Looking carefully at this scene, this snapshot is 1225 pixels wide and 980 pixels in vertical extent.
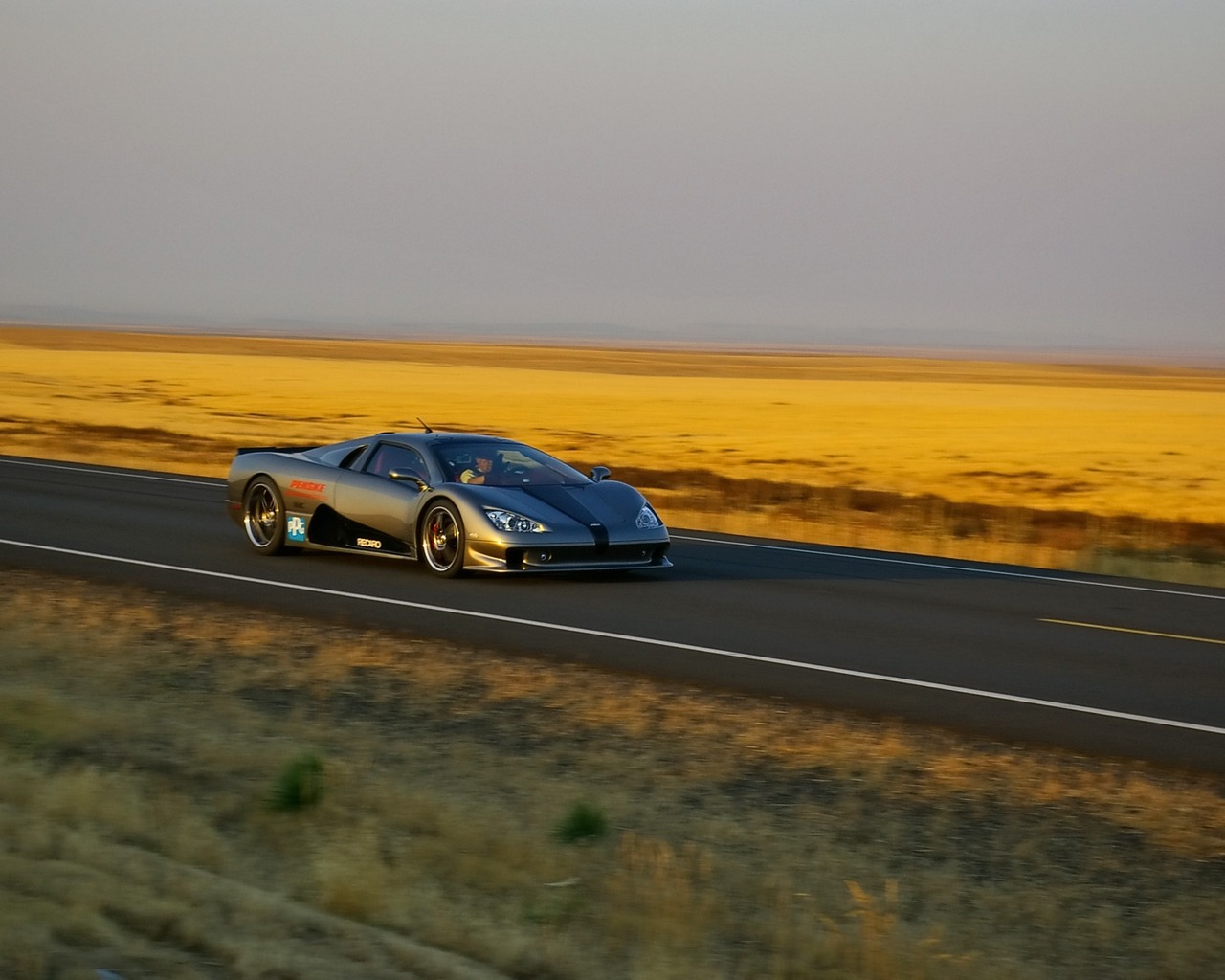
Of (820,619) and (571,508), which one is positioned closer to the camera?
(820,619)

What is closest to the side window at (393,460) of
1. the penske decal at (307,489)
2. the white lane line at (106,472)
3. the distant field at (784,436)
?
the penske decal at (307,489)

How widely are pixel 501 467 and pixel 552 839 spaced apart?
797 cm

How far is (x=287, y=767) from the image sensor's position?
7.51 m

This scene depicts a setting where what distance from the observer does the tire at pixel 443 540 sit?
46.5 ft

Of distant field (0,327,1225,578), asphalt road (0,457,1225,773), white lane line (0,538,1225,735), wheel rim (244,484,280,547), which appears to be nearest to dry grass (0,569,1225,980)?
asphalt road (0,457,1225,773)

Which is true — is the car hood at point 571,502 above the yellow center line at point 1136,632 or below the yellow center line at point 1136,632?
above

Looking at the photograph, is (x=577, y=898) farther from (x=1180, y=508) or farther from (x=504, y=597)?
(x=1180, y=508)

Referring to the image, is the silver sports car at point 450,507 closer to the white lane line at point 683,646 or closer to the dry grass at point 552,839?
the white lane line at point 683,646

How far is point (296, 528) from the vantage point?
1548 cm

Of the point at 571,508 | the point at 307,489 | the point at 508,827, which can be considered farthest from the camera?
the point at 307,489

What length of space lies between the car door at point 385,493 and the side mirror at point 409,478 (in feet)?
0.04

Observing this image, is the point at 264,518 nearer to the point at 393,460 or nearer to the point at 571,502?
the point at 393,460

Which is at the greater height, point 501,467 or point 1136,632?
point 501,467

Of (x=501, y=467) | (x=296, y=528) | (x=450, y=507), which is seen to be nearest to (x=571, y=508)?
(x=501, y=467)
